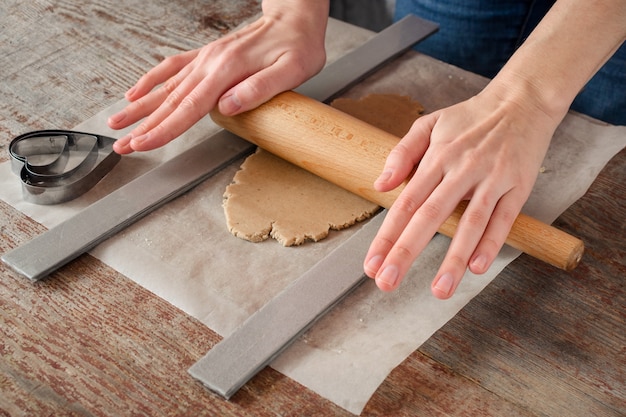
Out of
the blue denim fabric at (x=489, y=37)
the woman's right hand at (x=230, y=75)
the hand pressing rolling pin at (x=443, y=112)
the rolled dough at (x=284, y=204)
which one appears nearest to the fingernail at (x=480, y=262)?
the hand pressing rolling pin at (x=443, y=112)

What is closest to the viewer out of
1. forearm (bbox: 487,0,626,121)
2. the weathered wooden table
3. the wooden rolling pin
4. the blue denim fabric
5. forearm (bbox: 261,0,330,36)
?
the weathered wooden table

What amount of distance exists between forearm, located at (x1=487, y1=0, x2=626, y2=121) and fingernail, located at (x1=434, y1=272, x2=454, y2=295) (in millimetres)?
374

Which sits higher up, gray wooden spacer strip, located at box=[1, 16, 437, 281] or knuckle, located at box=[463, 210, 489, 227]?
knuckle, located at box=[463, 210, 489, 227]

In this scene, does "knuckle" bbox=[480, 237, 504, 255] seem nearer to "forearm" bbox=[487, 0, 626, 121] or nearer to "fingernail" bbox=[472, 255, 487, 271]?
"fingernail" bbox=[472, 255, 487, 271]

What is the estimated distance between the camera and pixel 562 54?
1.19 m

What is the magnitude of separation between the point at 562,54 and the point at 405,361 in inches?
23.4

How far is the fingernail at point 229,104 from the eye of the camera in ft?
4.15

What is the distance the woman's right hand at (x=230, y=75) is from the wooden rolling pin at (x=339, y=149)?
1.6 inches

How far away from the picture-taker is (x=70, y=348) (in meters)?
0.98

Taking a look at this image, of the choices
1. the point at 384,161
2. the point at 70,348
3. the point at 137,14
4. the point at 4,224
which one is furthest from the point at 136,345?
the point at 137,14

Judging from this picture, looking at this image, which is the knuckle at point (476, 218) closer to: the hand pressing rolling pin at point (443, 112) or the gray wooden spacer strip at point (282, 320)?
the hand pressing rolling pin at point (443, 112)

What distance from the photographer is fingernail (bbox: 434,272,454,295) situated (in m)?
0.93

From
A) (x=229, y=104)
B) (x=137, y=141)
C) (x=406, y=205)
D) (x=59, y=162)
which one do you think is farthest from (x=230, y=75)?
(x=406, y=205)

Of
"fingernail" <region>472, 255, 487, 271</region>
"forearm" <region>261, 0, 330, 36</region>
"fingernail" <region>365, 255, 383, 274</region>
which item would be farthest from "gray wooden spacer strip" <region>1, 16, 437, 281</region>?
"fingernail" <region>472, 255, 487, 271</region>
